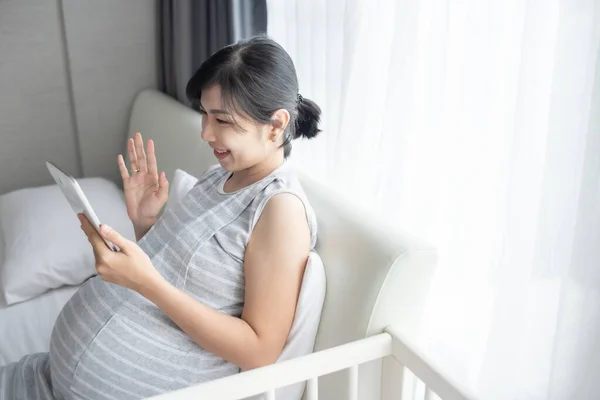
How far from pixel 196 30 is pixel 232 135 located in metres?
1.30

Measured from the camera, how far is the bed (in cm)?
95

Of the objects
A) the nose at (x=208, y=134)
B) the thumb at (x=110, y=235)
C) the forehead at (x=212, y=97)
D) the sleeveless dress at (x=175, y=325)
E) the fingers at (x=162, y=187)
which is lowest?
the sleeveless dress at (x=175, y=325)

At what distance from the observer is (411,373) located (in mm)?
1065

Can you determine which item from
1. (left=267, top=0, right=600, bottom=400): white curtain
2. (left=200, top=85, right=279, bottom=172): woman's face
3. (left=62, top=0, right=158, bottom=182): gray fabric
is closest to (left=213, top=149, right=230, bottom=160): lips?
(left=200, top=85, right=279, bottom=172): woman's face

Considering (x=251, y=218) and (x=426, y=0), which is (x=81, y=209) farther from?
(x=426, y=0)

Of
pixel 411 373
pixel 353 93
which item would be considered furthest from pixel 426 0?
pixel 411 373

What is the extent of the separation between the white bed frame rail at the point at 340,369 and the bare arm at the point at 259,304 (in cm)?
14

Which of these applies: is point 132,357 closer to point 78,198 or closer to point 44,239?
point 78,198

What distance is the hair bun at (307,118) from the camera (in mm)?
1335

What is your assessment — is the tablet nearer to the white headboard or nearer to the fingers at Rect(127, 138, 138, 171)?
the fingers at Rect(127, 138, 138, 171)

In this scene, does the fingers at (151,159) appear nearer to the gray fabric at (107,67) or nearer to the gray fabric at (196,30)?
the gray fabric at (196,30)

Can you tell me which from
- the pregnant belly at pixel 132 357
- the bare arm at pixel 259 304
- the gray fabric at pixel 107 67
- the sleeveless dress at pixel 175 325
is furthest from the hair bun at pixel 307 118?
the gray fabric at pixel 107 67

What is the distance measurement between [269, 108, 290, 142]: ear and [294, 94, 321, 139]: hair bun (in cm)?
10

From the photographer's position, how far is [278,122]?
4.00 feet
